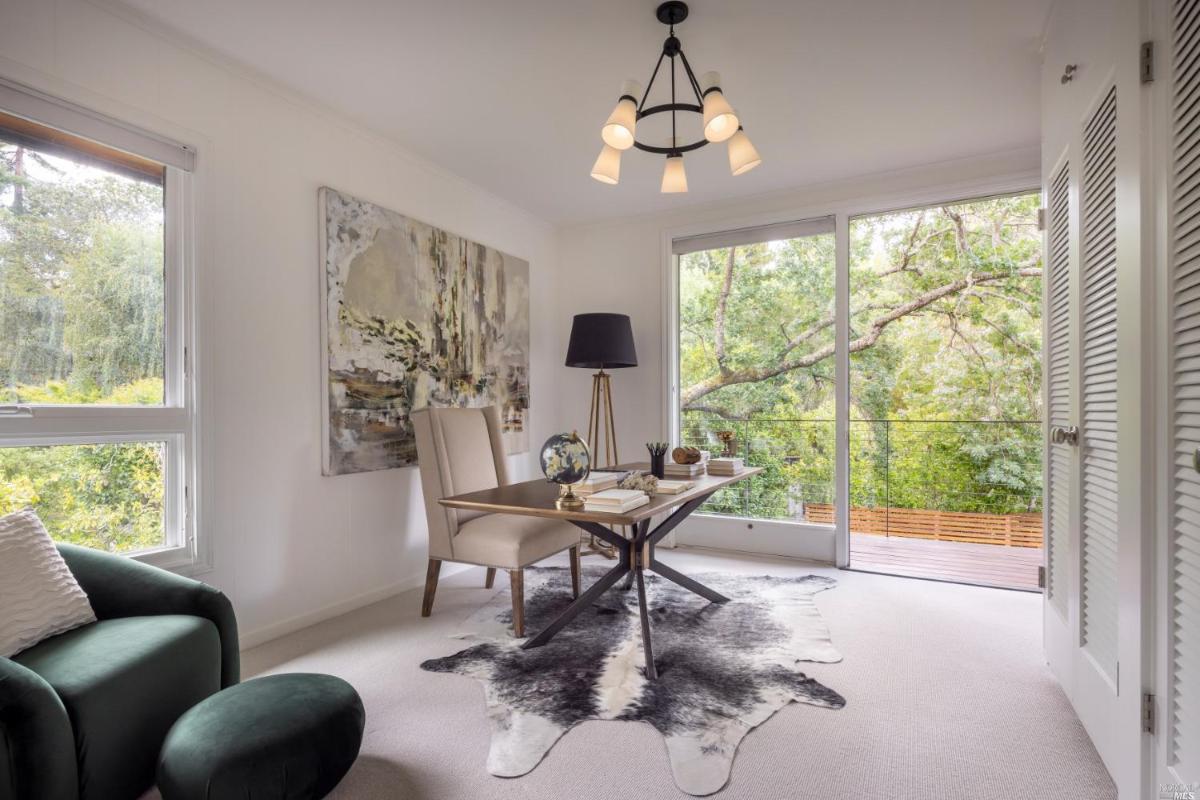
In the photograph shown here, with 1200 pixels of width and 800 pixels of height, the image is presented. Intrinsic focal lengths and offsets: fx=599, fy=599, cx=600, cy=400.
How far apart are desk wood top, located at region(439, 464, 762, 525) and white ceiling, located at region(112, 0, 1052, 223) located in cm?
177

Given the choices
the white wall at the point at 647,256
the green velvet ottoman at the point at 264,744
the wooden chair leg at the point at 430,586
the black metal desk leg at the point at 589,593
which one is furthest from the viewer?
the white wall at the point at 647,256

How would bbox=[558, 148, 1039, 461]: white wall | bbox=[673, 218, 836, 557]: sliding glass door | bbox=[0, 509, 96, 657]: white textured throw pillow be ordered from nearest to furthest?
bbox=[0, 509, 96, 657]: white textured throw pillow
bbox=[558, 148, 1039, 461]: white wall
bbox=[673, 218, 836, 557]: sliding glass door

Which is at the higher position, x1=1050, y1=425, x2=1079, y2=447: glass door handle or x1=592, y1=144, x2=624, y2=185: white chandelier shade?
x1=592, y1=144, x2=624, y2=185: white chandelier shade

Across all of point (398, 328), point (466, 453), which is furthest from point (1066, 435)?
point (398, 328)

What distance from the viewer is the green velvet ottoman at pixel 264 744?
1.32 metres

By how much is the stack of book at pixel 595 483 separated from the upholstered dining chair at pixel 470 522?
36cm

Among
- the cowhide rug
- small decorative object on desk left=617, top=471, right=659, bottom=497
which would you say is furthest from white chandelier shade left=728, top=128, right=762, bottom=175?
the cowhide rug

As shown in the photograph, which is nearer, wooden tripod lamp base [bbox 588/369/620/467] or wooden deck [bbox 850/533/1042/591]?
wooden deck [bbox 850/533/1042/591]

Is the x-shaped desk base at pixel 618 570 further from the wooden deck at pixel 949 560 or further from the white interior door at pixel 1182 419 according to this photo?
the wooden deck at pixel 949 560

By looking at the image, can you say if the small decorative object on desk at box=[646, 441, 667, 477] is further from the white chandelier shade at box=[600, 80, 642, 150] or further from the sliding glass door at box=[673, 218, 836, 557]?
the white chandelier shade at box=[600, 80, 642, 150]

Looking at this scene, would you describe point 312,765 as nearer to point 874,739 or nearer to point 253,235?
point 874,739

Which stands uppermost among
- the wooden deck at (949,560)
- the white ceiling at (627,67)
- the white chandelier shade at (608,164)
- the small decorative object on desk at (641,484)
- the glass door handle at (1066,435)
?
the white ceiling at (627,67)

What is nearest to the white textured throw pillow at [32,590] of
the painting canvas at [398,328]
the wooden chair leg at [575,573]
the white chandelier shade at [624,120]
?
the painting canvas at [398,328]

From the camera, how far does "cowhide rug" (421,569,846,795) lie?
180cm
